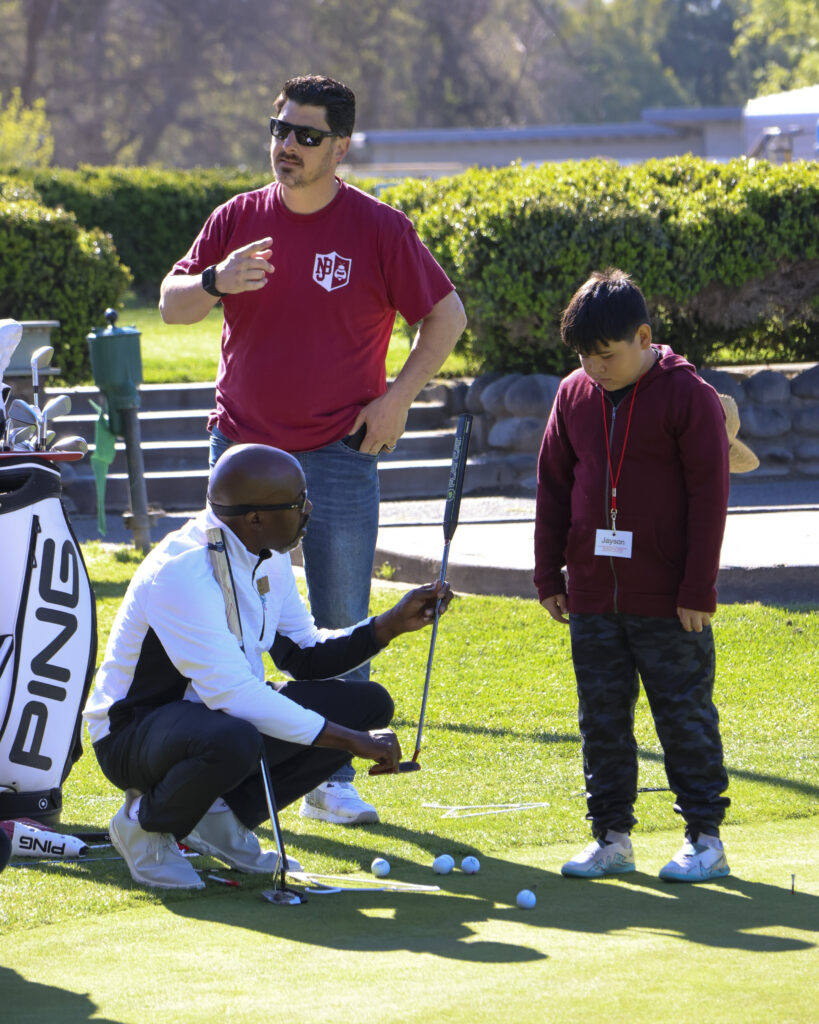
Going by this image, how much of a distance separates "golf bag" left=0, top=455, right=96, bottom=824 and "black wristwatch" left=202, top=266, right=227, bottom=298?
753mm

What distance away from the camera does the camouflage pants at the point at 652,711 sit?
4234mm

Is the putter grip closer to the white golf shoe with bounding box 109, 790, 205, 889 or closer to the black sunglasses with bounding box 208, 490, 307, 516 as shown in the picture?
the black sunglasses with bounding box 208, 490, 307, 516

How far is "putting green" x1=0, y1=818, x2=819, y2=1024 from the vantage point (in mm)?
3096

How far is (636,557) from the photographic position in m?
4.21

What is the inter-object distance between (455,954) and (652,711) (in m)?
1.10

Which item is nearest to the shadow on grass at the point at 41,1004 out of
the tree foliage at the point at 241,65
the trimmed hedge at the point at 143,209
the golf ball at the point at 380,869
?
the golf ball at the point at 380,869

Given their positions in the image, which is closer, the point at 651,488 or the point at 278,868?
the point at 278,868

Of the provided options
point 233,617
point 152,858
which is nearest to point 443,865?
point 152,858

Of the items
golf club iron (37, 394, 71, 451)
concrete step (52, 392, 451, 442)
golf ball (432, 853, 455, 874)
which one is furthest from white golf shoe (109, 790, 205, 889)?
concrete step (52, 392, 451, 442)

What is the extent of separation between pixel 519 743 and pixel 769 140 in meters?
17.3

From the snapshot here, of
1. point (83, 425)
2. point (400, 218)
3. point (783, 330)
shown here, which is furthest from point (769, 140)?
point (400, 218)

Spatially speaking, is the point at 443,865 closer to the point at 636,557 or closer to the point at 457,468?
the point at 636,557

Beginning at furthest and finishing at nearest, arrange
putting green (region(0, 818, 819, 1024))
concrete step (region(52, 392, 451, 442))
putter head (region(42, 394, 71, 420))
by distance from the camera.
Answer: concrete step (region(52, 392, 451, 442)) < putter head (region(42, 394, 71, 420)) < putting green (region(0, 818, 819, 1024))

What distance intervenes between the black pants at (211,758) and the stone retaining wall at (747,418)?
6.93 m
